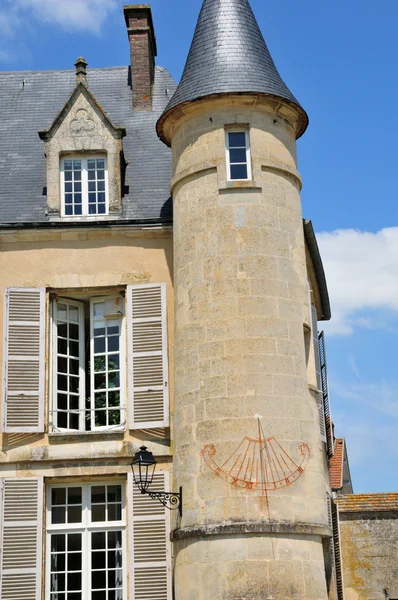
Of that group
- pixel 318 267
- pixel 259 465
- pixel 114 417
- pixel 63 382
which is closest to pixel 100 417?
pixel 114 417

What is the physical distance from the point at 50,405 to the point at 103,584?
2.63 m

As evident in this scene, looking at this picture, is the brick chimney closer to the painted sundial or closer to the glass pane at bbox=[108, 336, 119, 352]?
the glass pane at bbox=[108, 336, 119, 352]

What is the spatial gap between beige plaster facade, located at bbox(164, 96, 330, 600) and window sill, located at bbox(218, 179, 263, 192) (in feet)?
0.07

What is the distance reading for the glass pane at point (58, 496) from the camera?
1394 centimetres

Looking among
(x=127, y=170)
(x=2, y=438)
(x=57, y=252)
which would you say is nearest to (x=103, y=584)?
(x=2, y=438)

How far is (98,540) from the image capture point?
13672mm

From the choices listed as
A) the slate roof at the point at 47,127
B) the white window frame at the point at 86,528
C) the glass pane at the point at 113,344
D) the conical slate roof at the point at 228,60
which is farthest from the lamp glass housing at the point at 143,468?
the conical slate roof at the point at 228,60

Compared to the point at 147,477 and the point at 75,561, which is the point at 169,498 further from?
the point at 75,561

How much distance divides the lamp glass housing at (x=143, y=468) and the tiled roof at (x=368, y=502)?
23.7ft

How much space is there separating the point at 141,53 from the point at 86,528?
8.76m

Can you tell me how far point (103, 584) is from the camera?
13.5 metres

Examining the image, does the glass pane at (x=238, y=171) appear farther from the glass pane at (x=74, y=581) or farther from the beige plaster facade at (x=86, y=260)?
the glass pane at (x=74, y=581)

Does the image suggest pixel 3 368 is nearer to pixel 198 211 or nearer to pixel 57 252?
pixel 57 252

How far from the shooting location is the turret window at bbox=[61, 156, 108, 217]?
1541 cm
